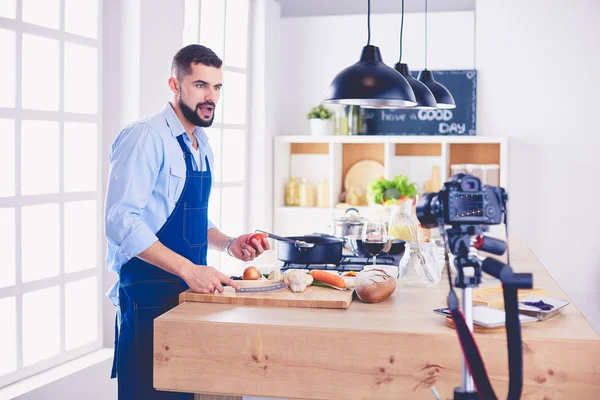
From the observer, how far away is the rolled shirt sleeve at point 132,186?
2.30m

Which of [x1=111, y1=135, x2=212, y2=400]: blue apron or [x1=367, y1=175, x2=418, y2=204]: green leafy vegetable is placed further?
[x1=367, y1=175, x2=418, y2=204]: green leafy vegetable

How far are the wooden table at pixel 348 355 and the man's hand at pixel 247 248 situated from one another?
539 mm

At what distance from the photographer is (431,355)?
73.0 inches

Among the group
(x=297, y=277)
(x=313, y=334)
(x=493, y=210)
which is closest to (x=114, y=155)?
(x=297, y=277)

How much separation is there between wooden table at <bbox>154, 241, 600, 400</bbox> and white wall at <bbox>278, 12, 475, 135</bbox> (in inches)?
150

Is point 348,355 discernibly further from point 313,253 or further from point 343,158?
point 343,158

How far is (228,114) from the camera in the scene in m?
5.09

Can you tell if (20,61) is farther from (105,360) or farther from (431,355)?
(431,355)

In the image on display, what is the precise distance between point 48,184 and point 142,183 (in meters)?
0.99

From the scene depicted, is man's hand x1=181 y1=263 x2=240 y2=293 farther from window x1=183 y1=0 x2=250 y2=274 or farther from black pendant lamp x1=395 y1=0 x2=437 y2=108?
window x1=183 y1=0 x2=250 y2=274

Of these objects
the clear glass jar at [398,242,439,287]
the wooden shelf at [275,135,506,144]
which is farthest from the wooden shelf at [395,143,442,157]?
the clear glass jar at [398,242,439,287]

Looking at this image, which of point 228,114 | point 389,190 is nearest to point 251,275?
point 389,190

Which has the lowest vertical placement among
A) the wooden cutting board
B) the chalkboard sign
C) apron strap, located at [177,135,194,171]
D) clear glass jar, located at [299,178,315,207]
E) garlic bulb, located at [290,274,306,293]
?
the wooden cutting board

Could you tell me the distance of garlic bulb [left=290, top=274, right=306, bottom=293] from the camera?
2.29m
